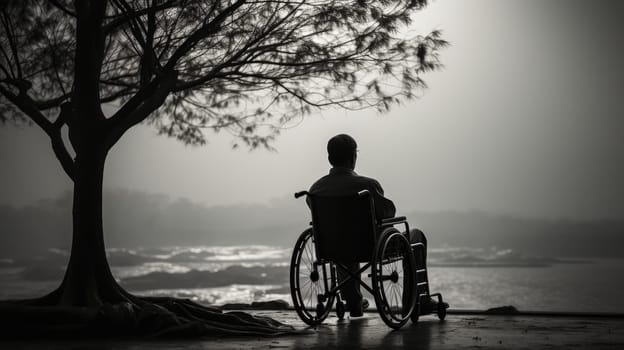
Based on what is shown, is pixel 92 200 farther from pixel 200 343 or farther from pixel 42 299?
pixel 200 343

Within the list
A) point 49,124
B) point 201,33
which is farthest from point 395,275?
point 49,124

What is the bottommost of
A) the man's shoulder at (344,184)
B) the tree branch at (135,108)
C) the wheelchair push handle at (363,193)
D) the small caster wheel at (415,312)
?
the small caster wheel at (415,312)

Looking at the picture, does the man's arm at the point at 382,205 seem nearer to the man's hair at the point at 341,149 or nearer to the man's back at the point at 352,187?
the man's back at the point at 352,187

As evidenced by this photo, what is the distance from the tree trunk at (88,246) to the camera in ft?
14.1

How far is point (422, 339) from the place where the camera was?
131 inches

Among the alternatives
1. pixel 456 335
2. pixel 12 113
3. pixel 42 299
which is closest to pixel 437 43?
pixel 456 335

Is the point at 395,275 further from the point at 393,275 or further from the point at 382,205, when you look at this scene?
the point at 382,205

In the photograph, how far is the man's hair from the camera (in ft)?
13.6

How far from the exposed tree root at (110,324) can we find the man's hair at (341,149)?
1047 mm

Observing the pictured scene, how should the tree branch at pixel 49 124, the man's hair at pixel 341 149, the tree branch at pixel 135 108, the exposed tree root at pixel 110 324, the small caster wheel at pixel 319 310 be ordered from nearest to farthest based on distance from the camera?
the exposed tree root at pixel 110 324 → the small caster wheel at pixel 319 310 → the man's hair at pixel 341 149 → the tree branch at pixel 135 108 → the tree branch at pixel 49 124

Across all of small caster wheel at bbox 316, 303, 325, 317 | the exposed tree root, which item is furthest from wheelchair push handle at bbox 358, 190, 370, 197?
the exposed tree root

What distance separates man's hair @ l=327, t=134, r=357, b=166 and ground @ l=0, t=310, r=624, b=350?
3.27ft

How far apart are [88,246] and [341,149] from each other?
1770mm

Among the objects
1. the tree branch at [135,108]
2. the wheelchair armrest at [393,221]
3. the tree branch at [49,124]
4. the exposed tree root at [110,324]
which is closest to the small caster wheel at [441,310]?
the wheelchair armrest at [393,221]
